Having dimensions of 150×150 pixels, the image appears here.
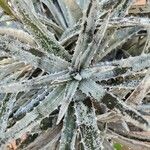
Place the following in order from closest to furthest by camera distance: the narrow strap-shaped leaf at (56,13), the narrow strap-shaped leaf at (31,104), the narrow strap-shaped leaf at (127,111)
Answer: the narrow strap-shaped leaf at (127,111), the narrow strap-shaped leaf at (31,104), the narrow strap-shaped leaf at (56,13)

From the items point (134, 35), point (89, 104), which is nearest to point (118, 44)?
point (134, 35)

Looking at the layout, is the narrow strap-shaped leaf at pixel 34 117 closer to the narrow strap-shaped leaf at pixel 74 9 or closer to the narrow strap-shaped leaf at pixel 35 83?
the narrow strap-shaped leaf at pixel 35 83

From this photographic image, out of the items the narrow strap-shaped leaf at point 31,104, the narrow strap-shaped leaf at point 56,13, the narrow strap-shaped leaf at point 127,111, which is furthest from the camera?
the narrow strap-shaped leaf at point 56,13

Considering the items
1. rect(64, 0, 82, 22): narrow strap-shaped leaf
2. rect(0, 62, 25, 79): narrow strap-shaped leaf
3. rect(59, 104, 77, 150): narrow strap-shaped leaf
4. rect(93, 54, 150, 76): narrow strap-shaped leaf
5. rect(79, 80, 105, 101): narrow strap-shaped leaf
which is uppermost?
rect(64, 0, 82, 22): narrow strap-shaped leaf

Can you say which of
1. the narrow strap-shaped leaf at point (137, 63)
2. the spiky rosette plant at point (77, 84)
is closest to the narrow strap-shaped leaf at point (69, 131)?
the spiky rosette plant at point (77, 84)

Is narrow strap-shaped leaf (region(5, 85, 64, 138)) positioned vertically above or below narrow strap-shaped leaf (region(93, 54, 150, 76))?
below

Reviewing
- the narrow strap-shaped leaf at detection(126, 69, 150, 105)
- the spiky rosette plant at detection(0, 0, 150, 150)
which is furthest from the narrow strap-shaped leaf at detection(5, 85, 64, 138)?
the narrow strap-shaped leaf at detection(126, 69, 150, 105)

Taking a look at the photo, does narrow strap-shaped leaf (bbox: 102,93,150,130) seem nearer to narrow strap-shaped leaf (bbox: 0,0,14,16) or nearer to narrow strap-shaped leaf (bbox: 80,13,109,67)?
narrow strap-shaped leaf (bbox: 80,13,109,67)

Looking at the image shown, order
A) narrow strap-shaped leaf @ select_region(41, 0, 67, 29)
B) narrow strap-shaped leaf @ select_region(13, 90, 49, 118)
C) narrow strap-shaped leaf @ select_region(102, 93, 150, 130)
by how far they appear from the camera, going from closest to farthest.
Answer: narrow strap-shaped leaf @ select_region(102, 93, 150, 130) → narrow strap-shaped leaf @ select_region(13, 90, 49, 118) → narrow strap-shaped leaf @ select_region(41, 0, 67, 29)

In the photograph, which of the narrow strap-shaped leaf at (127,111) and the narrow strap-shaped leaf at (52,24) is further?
the narrow strap-shaped leaf at (52,24)
